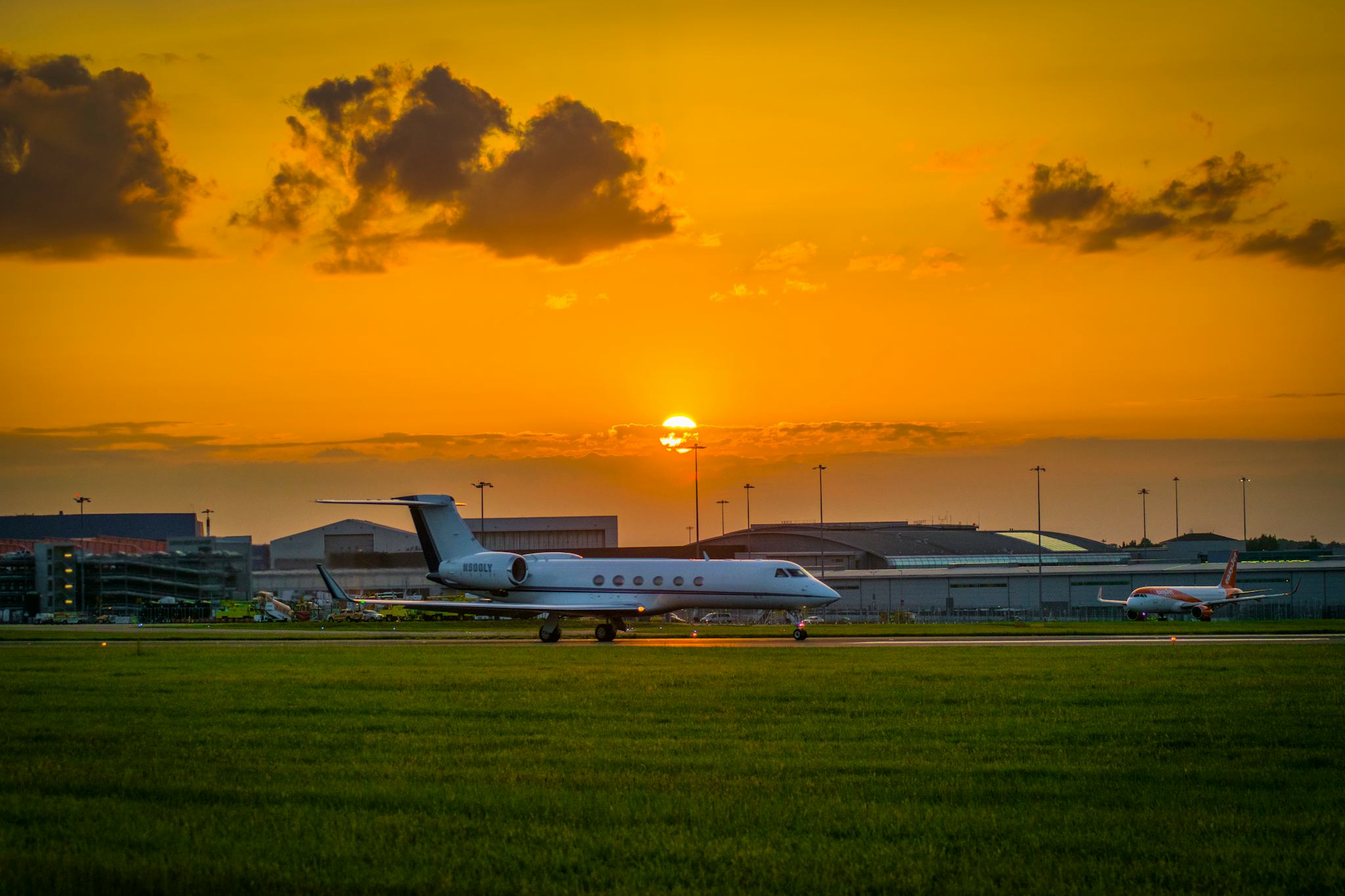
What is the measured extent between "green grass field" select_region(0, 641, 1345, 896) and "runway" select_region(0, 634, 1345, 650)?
1681cm

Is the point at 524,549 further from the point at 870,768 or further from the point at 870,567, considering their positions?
the point at 870,768

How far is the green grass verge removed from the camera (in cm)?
5253

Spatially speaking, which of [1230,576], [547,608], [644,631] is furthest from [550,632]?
[1230,576]

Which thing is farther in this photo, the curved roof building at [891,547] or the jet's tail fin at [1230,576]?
the curved roof building at [891,547]

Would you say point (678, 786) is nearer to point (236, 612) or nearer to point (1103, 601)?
point (1103, 601)

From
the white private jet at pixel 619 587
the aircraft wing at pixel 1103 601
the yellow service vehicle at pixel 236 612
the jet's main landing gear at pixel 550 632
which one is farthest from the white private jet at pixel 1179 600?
the yellow service vehicle at pixel 236 612

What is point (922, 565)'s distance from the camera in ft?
420

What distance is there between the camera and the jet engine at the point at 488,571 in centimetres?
5116

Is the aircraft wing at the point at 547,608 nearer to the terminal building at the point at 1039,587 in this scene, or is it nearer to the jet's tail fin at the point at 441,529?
the jet's tail fin at the point at 441,529

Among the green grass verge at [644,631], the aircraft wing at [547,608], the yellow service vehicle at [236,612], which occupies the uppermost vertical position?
the aircraft wing at [547,608]

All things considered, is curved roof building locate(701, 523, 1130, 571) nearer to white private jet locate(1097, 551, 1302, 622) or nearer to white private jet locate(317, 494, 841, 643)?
white private jet locate(1097, 551, 1302, 622)

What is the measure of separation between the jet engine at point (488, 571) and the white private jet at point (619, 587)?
3cm

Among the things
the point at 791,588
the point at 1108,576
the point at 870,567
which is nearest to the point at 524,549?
the point at 870,567

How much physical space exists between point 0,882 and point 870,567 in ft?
406
